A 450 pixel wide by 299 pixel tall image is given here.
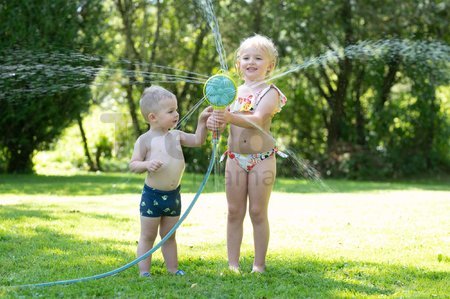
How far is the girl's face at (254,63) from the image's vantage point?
3.90 meters

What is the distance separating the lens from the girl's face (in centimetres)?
390

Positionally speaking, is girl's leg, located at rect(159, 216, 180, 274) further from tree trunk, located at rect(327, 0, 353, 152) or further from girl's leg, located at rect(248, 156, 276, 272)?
tree trunk, located at rect(327, 0, 353, 152)

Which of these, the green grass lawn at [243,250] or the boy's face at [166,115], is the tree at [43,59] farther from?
the boy's face at [166,115]

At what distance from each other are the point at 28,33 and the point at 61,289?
8.33m

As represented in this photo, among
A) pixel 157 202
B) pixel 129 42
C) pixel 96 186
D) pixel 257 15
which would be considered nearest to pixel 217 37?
pixel 96 186

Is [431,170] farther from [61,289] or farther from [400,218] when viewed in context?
[61,289]

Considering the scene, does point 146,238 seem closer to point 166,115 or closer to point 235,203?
point 235,203

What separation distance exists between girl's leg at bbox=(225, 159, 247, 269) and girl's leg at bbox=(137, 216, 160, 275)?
0.48 metres

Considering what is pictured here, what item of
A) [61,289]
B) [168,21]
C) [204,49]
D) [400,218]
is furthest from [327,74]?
[61,289]

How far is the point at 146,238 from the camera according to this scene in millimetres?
3846

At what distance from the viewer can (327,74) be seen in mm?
16172

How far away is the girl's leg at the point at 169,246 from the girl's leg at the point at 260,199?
49cm

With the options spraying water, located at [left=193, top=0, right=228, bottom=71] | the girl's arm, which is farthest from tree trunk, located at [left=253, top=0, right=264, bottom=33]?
the girl's arm

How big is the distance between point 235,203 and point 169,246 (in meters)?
0.49
